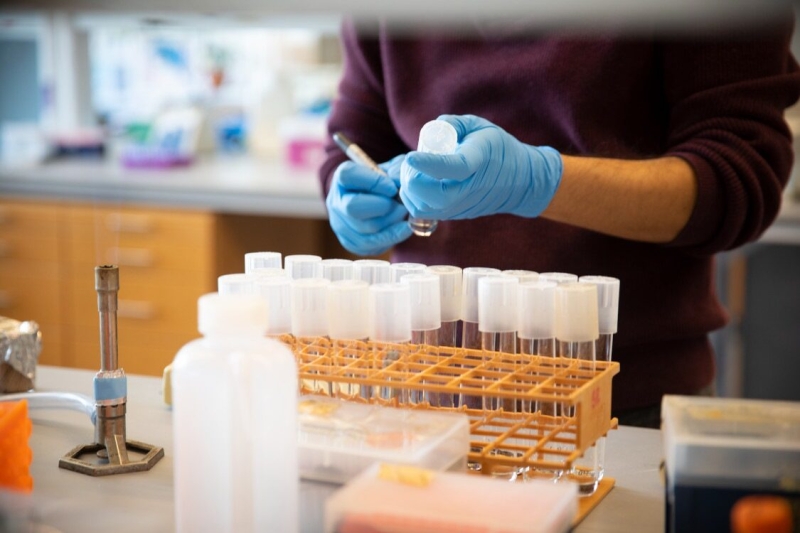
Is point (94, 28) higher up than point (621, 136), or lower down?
higher up

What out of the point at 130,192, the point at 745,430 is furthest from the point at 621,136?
the point at 130,192

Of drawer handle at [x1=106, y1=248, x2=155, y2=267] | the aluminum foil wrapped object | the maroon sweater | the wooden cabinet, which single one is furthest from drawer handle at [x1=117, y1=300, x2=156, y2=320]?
the aluminum foil wrapped object

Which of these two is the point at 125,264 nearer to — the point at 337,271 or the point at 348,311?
Answer: the point at 337,271

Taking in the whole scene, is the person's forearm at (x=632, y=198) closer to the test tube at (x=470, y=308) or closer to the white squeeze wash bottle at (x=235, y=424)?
the test tube at (x=470, y=308)

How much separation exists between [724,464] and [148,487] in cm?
58

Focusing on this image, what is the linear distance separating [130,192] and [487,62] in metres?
1.84

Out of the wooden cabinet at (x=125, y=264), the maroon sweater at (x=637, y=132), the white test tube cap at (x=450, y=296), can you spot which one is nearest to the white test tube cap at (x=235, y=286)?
the white test tube cap at (x=450, y=296)

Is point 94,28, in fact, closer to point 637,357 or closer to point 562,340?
point 637,357

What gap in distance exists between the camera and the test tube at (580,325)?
98 centimetres

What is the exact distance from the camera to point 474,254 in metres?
1.57

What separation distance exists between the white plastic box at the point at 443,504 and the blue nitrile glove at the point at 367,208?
0.67 metres

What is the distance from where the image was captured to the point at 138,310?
3037 millimetres

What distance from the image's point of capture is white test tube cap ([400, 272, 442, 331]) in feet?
3.34

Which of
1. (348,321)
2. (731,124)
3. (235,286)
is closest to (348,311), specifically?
(348,321)
